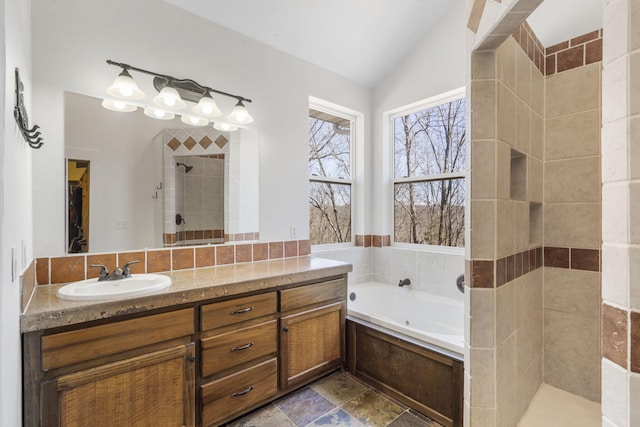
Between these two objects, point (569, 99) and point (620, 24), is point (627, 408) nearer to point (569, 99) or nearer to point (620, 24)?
point (620, 24)

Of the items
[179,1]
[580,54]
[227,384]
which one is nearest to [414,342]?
[227,384]

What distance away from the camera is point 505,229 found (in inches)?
54.6

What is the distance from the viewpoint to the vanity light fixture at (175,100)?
1.82 meters

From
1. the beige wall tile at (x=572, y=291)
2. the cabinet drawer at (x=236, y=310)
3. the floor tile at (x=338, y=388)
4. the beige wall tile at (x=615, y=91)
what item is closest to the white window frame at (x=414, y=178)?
the beige wall tile at (x=572, y=291)

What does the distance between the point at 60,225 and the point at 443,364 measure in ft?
7.49

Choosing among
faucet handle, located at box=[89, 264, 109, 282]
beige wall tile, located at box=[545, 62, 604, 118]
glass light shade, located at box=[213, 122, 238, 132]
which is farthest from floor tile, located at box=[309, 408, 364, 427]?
beige wall tile, located at box=[545, 62, 604, 118]

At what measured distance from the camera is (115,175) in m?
1.87

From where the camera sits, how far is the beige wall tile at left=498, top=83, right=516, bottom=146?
1332mm

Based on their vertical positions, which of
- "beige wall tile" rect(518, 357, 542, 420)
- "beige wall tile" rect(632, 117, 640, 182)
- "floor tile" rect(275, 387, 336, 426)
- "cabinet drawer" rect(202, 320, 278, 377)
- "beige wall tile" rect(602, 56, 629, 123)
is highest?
"beige wall tile" rect(602, 56, 629, 123)

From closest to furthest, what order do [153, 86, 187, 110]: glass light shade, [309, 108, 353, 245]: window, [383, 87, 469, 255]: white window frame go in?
[153, 86, 187, 110]: glass light shade < [383, 87, 469, 255]: white window frame < [309, 108, 353, 245]: window

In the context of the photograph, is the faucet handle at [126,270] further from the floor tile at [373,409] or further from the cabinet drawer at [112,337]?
the floor tile at [373,409]

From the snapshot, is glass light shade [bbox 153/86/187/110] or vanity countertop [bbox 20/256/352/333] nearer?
vanity countertop [bbox 20/256/352/333]

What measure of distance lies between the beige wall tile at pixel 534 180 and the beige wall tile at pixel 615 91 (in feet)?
3.72

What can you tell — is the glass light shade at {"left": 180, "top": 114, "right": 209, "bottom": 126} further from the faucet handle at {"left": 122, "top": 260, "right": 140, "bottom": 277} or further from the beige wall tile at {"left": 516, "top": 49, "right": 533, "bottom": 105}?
the beige wall tile at {"left": 516, "top": 49, "right": 533, "bottom": 105}
